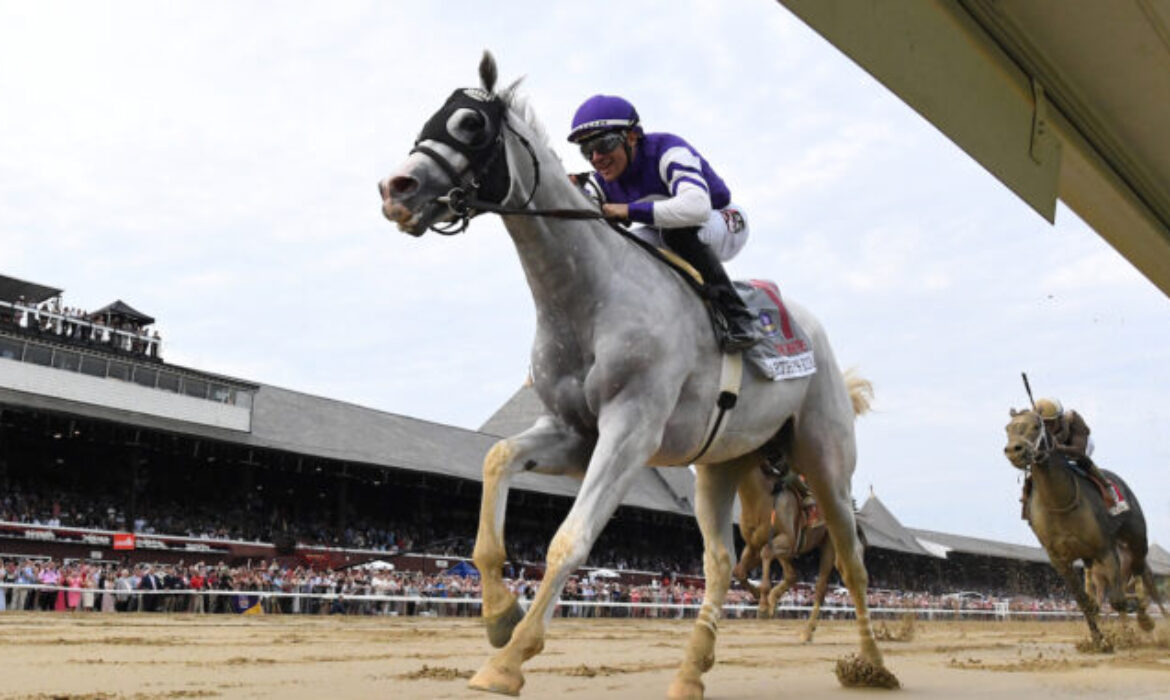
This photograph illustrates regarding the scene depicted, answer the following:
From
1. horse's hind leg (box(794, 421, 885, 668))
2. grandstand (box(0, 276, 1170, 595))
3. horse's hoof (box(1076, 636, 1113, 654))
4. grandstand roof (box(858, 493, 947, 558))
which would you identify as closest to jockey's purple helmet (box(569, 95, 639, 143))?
horse's hind leg (box(794, 421, 885, 668))

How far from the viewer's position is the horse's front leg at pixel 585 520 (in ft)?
11.5

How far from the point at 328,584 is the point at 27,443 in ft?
33.8

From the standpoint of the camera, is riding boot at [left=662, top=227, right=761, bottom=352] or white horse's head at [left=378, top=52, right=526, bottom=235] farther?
riding boot at [left=662, top=227, right=761, bottom=352]

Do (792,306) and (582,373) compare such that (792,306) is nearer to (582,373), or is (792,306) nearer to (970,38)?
(582,373)

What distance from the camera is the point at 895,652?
31.6 feet

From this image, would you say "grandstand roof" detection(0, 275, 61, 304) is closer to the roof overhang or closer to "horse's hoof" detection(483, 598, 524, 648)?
"horse's hoof" detection(483, 598, 524, 648)

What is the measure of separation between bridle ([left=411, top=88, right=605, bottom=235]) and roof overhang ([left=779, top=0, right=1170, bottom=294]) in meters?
2.17

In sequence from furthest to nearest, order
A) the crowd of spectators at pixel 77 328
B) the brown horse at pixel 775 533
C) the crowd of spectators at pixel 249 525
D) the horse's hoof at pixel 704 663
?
1. the crowd of spectators at pixel 77 328
2. the crowd of spectators at pixel 249 525
3. the brown horse at pixel 775 533
4. the horse's hoof at pixel 704 663

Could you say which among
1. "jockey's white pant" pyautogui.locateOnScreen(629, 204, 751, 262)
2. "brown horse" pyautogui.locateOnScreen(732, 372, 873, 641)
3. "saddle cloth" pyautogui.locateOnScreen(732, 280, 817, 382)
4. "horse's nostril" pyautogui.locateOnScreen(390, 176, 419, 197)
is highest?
"jockey's white pant" pyautogui.locateOnScreen(629, 204, 751, 262)

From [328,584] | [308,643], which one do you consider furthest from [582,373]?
[328,584]

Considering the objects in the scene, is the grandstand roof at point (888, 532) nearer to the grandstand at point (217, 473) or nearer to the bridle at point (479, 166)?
the grandstand at point (217, 473)

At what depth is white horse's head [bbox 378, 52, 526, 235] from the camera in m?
3.99

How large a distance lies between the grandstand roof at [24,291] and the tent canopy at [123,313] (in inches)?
169

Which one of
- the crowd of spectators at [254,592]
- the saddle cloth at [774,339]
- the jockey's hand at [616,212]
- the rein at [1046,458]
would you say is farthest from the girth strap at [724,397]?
the crowd of spectators at [254,592]
